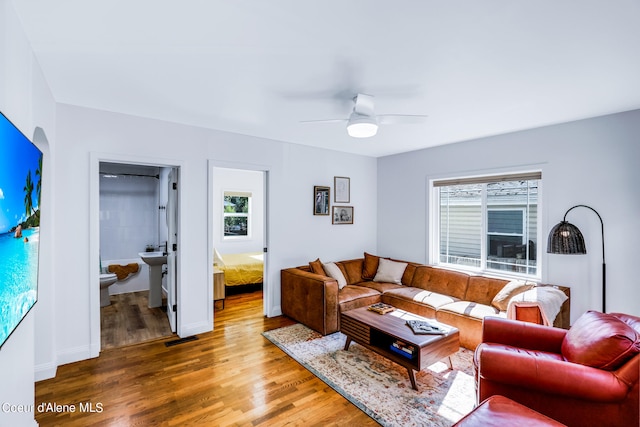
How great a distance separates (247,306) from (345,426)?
2954 mm

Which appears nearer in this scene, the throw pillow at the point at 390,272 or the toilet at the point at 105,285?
the toilet at the point at 105,285

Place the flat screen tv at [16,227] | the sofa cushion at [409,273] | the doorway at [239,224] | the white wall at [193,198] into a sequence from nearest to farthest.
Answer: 1. the flat screen tv at [16,227]
2. the white wall at [193,198]
3. the sofa cushion at [409,273]
4. the doorway at [239,224]

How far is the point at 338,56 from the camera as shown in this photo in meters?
2.03

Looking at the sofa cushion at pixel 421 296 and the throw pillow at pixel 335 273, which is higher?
the throw pillow at pixel 335 273

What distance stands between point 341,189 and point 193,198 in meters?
2.36

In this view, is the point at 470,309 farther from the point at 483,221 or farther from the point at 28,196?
the point at 28,196

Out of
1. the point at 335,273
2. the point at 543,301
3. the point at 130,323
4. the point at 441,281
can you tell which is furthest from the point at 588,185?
the point at 130,323

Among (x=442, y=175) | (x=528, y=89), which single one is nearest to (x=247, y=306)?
(x=442, y=175)

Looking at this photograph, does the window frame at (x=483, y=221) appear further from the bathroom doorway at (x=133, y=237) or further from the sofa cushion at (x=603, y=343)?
the bathroom doorway at (x=133, y=237)

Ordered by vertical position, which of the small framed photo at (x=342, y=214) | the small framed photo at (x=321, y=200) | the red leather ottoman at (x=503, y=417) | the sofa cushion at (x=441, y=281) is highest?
the small framed photo at (x=321, y=200)

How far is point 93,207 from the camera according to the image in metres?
3.09

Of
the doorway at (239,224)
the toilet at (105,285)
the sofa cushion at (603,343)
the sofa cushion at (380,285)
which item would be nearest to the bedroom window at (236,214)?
the doorway at (239,224)

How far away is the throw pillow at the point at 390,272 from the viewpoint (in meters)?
4.70

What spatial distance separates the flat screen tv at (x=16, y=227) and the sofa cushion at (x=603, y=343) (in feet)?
9.51
